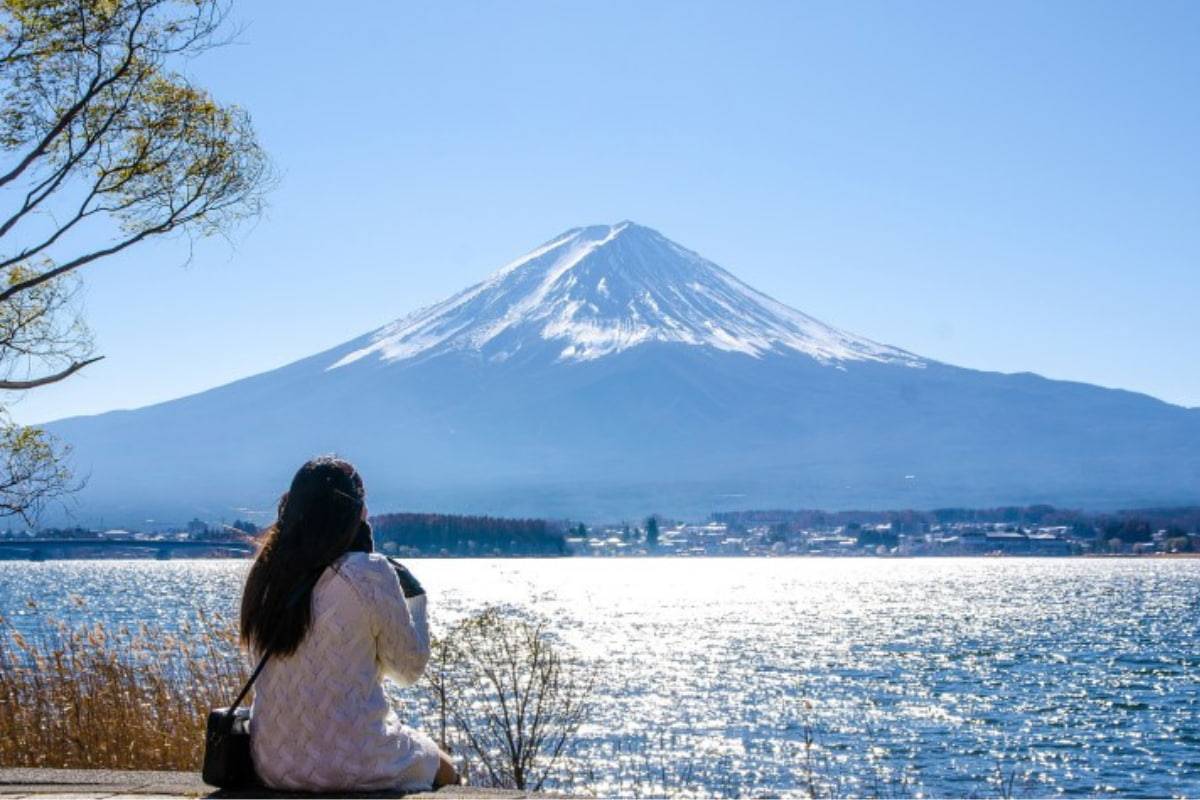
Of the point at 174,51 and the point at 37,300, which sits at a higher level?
the point at 174,51

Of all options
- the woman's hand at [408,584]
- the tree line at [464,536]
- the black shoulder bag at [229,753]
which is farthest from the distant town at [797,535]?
the woman's hand at [408,584]

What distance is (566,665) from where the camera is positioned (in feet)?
99.9

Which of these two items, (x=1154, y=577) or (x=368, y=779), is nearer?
(x=368, y=779)

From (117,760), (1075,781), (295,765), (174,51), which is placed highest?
(174,51)

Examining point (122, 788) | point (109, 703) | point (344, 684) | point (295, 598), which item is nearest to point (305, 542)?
point (295, 598)

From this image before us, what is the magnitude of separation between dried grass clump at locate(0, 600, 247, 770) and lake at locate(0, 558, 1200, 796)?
0.85 metres

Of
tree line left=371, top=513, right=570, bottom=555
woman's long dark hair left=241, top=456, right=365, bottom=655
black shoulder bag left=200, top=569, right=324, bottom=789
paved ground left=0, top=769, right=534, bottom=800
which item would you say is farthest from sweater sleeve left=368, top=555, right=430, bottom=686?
tree line left=371, top=513, right=570, bottom=555

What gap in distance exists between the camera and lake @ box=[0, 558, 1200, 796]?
1875cm

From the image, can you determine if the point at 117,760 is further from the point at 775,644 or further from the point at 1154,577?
the point at 1154,577

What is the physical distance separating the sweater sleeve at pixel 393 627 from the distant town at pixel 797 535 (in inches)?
3606

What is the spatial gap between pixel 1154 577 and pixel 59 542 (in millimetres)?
70920

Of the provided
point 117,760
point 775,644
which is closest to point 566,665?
point 775,644

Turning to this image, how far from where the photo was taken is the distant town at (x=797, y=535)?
120 meters

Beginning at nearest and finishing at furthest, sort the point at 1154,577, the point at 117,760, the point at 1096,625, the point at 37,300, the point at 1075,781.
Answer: the point at 117,760 → the point at 37,300 → the point at 1075,781 → the point at 1096,625 → the point at 1154,577
